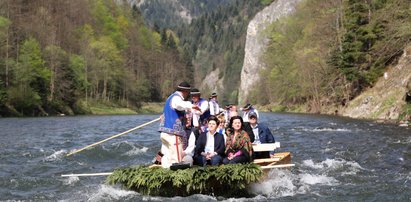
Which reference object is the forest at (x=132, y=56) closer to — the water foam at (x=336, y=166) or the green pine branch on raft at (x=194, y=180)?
the water foam at (x=336, y=166)

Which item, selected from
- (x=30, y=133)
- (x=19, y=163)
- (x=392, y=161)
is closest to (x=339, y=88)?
(x=30, y=133)

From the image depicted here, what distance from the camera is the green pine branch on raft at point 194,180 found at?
12391 millimetres

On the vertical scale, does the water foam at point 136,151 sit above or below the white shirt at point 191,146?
below

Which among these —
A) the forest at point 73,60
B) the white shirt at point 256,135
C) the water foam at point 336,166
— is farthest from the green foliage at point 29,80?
the white shirt at point 256,135

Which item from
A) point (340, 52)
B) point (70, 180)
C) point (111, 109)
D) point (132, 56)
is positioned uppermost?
point (132, 56)

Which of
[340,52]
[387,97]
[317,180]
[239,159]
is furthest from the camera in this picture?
[340,52]

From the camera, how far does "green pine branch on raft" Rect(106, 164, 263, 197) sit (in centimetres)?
1239

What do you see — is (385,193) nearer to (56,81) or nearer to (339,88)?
(339,88)

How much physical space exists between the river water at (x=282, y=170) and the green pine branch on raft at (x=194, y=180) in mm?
260

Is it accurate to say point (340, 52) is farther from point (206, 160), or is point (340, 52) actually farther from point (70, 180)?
point (70, 180)

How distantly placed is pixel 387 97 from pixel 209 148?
104 ft

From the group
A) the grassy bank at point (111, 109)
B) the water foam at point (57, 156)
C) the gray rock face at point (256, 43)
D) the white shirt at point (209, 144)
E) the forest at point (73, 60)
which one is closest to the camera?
the white shirt at point (209, 144)

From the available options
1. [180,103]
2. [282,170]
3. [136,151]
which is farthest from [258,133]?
[136,151]

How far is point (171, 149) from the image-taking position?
13461mm
